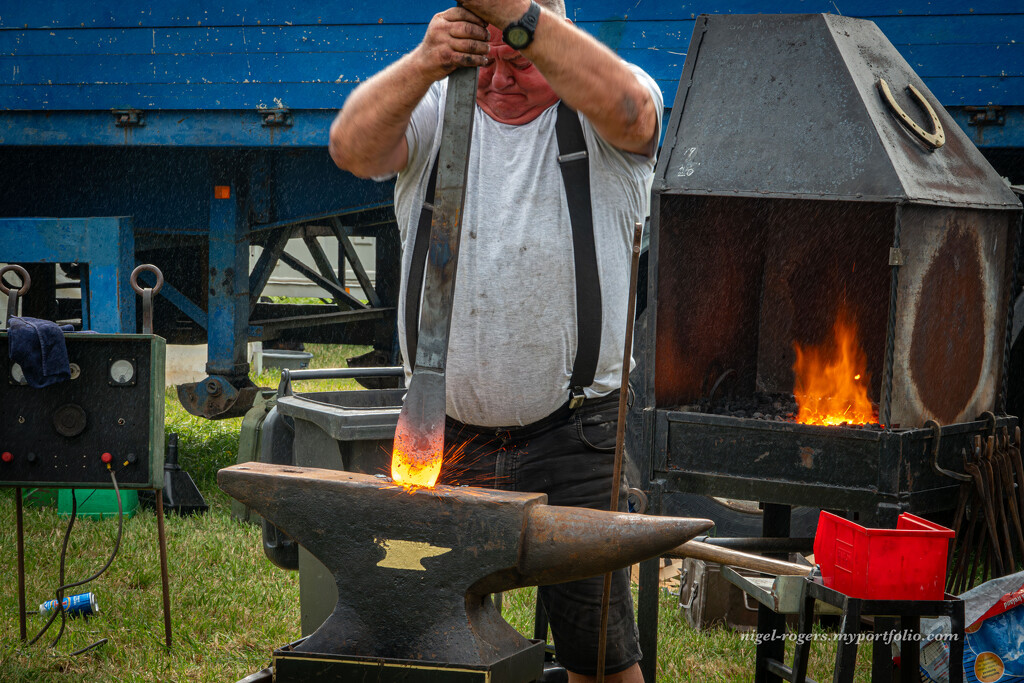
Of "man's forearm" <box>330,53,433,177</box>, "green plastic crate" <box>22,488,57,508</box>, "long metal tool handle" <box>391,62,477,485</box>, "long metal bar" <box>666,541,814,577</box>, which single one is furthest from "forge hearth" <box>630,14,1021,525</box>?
"green plastic crate" <box>22,488,57,508</box>

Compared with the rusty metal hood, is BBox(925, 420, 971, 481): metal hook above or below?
below

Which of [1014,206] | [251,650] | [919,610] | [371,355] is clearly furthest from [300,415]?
[371,355]

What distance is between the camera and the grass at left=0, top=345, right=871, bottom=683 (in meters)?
3.32

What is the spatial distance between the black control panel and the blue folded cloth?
6 cm

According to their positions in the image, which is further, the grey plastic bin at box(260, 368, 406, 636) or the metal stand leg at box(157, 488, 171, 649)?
the metal stand leg at box(157, 488, 171, 649)

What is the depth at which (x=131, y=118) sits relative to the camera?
5.39 m

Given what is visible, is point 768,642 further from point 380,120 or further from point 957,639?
point 380,120

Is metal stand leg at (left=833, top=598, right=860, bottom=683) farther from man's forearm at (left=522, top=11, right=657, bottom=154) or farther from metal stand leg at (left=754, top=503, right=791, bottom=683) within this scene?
man's forearm at (left=522, top=11, right=657, bottom=154)

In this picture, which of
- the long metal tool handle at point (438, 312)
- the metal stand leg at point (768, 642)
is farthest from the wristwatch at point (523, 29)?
the metal stand leg at point (768, 642)

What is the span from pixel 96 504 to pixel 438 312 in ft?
13.7

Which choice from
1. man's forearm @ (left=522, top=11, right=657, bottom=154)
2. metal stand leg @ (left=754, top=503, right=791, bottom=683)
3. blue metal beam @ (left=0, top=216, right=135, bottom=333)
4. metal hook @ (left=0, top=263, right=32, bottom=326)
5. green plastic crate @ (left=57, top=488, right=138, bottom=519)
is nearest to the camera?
man's forearm @ (left=522, top=11, right=657, bottom=154)

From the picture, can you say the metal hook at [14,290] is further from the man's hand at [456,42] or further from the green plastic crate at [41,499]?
the man's hand at [456,42]

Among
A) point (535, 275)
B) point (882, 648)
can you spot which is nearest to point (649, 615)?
point (882, 648)

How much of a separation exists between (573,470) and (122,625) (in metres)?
2.45
